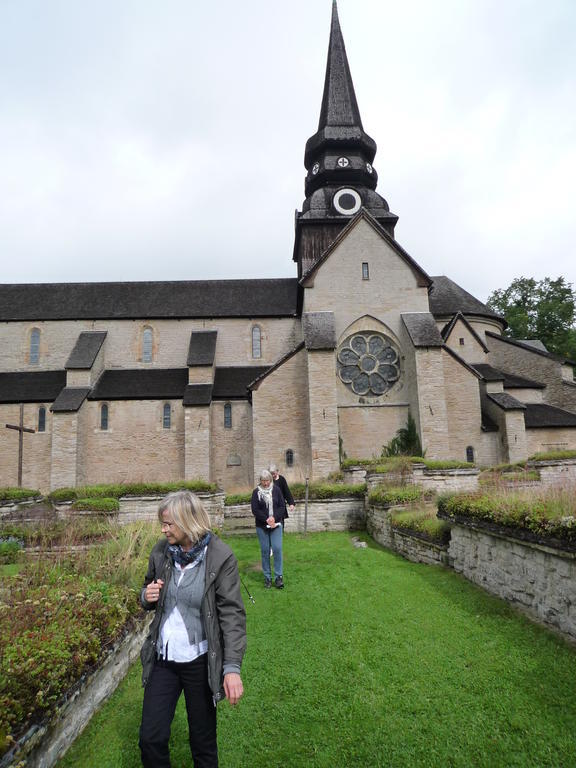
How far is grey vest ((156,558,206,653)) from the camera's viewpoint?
10.4 feet

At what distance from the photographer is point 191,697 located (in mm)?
3055

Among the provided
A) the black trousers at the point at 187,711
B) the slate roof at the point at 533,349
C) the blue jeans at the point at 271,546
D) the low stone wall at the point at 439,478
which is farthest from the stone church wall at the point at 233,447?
the black trousers at the point at 187,711

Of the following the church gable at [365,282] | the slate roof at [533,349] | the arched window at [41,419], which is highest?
the church gable at [365,282]

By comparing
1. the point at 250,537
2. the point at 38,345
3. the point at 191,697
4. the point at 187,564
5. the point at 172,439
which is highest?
the point at 38,345

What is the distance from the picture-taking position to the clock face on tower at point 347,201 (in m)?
29.1

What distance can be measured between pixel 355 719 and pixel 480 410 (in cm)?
2086

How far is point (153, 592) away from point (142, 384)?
928 inches

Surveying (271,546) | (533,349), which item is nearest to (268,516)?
(271,546)

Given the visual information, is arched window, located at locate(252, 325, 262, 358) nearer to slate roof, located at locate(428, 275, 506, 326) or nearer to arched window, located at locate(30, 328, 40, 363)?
slate roof, located at locate(428, 275, 506, 326)

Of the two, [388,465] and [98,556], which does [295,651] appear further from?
[388,465]

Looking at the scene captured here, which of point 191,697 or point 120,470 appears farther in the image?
point 120,470

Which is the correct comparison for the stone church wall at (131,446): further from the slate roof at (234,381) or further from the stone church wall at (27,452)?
the slate roof at (234,381)

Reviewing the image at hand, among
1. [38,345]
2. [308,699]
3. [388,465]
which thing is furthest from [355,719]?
[38,345]

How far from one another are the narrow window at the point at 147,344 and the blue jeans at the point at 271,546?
21.7 meters
